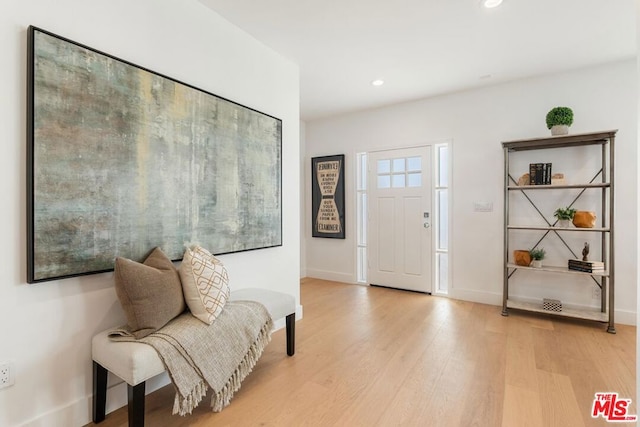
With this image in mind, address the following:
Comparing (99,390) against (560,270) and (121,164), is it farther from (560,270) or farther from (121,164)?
(560,270)

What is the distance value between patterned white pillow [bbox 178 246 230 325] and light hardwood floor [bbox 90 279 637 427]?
0.56 metres

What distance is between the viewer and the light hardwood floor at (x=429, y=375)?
1.72 m

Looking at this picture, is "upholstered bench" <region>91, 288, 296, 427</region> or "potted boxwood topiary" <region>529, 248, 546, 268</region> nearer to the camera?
"upholstered bench" <region>91, 288, 296, 427</region>

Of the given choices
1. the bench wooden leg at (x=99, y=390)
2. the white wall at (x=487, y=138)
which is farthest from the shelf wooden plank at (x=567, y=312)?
the bench wooden leg at (x=99, y=390)

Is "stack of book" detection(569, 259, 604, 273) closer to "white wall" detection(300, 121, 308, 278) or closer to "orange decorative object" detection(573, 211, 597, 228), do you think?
"orange decorative object" detection(573, 211, 597, 228)

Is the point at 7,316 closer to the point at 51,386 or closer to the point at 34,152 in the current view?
the point at 51,386

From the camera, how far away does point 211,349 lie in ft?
5.65

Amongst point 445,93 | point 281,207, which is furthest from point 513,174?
point 281,207

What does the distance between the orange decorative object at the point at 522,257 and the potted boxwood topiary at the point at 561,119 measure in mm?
1258

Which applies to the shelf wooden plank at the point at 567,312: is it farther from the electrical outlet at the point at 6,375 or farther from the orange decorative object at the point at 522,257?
the electrical outlet at the point at 6,375

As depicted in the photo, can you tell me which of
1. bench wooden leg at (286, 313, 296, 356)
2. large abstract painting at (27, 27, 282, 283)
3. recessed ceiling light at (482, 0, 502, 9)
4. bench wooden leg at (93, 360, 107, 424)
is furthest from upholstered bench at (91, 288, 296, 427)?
recessed ceiling light at (482, 0, 502, 9)

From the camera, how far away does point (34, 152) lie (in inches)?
56.8

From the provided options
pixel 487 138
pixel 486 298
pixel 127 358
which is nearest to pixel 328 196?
pixel 487 138

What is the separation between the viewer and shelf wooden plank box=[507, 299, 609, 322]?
118 inches
